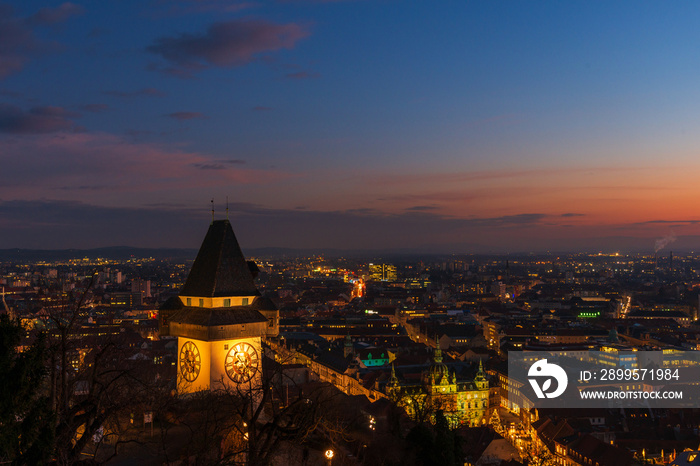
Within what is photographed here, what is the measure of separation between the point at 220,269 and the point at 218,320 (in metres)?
1.54

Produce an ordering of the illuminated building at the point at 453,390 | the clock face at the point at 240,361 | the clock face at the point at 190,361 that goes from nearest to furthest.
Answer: the clock face at the point at 240,361
the clock face at the point at 190,361
the illuminated building at the point at 453,390

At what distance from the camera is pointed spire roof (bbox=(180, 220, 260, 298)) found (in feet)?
60.8

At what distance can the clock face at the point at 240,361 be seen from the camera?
1731cm

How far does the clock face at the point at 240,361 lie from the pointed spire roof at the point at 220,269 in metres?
1.53

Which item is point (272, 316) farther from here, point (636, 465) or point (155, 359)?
point (155, 359)

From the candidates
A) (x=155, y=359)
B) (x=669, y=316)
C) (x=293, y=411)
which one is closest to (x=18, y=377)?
(x=293, y=411)

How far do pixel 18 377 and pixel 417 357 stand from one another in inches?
2737

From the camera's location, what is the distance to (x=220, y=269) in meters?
18.6

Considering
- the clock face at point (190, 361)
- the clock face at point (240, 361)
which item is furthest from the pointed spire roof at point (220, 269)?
the clock face at point (240, 361)

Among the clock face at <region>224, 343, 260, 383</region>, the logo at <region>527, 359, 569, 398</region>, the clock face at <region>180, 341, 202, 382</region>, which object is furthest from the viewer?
the logo at <region>527, 359, 569, 398</region>

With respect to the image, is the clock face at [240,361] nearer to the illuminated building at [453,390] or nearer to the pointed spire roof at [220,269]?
the pointed spire roof at [220,269]

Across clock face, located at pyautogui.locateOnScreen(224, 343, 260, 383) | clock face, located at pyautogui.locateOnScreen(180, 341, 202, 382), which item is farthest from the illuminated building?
clock face, located at pyautogui.locateOnScreen(180, 341, 202, 382)

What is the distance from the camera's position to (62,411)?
11406mm

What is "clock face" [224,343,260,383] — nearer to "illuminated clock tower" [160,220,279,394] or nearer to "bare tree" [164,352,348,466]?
"illuminated clock tower" [160,220,279,394]
